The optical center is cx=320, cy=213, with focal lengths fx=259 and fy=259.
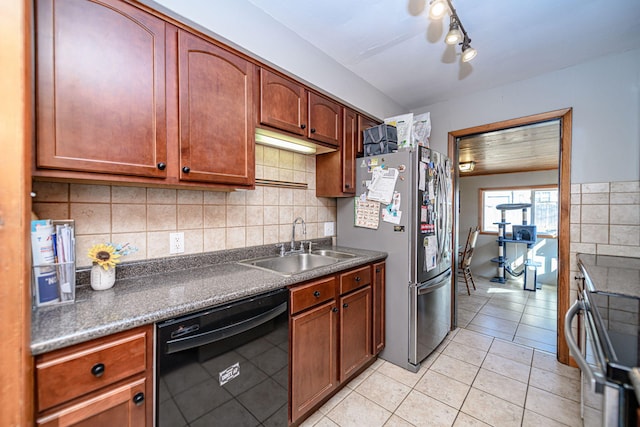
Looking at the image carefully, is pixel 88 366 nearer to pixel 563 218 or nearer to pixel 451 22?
pixel 451 22

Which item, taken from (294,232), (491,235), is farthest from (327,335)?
(491,235)

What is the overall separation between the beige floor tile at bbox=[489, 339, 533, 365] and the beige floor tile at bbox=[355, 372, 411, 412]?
1.08 m

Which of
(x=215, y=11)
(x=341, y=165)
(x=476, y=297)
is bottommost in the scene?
(x=476, y=297)

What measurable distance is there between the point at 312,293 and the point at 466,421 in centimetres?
120

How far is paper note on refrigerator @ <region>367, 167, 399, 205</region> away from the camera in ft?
6.76

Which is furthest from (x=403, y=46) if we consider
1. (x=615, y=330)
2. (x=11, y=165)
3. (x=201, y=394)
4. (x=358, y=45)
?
(x=201, y=394)

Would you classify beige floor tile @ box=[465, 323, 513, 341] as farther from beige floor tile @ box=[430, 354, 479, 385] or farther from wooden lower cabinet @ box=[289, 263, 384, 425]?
wooden lower cabinet @ box=[289, 263, 384, 425]

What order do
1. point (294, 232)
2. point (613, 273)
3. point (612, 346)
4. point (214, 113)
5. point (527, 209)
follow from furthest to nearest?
1. point (527, 209)
2. point (294, 232)
3. point (613, 273)
4. point (214, 113)
5. point (612, 346)

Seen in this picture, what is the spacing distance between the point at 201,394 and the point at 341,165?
5.67ft

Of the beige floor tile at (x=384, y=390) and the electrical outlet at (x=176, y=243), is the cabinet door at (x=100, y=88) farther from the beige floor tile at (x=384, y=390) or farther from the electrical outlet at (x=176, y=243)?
the beige floor tile at (x=384, y=390)

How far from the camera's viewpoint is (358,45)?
1.84 metres

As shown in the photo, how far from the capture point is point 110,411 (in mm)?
832

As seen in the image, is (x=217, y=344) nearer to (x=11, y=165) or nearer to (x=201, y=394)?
(x=201, y=394)

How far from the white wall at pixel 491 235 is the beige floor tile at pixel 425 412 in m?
4.23
